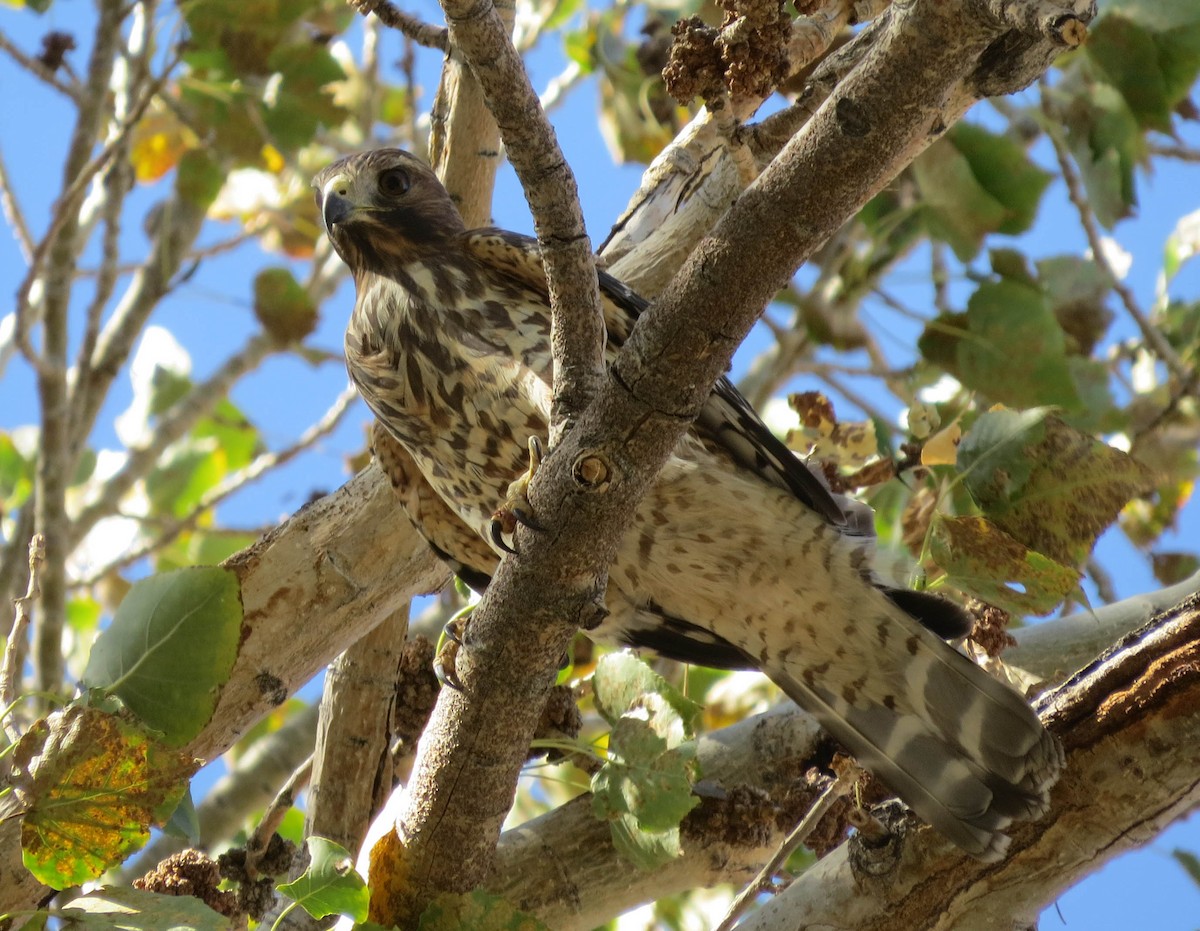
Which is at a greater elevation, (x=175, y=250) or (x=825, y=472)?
(x=175, y=250)

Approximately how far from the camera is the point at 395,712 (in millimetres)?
3055

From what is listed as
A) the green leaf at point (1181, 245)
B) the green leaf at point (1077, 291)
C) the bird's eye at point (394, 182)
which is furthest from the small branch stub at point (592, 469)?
the green leaf at point (1181, 245)

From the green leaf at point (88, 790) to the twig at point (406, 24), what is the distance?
1.26 m

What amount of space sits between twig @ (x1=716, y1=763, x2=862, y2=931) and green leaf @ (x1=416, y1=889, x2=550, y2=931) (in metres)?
0.30

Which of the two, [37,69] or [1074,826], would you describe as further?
[37,69]

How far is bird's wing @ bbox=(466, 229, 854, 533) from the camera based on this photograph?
269 cm

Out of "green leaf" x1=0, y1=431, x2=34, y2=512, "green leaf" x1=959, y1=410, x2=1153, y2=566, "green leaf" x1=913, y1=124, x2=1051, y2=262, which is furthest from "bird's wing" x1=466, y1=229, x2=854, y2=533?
"green leaf" x1=0, y1=431, x2=34, y2=512

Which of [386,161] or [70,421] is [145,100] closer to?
[386,161]

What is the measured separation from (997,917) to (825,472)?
122cm

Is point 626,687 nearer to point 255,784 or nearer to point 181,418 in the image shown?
point 255,784

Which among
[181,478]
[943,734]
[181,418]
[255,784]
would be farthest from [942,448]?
[181,478]

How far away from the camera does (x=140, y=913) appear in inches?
76.9

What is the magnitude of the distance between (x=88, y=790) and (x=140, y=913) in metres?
0.20

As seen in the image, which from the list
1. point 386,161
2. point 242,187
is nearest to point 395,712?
point 386,161
